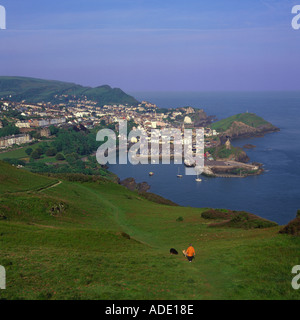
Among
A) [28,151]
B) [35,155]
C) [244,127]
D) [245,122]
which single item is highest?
[245,122]

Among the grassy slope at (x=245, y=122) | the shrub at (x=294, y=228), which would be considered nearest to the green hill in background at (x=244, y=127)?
the grassy slope at (x=245, y=122)

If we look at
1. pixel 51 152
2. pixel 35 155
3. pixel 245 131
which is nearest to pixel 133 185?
pixel 35 155

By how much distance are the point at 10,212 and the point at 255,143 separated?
10739 centimetres

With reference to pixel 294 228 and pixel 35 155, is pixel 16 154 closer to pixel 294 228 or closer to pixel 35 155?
pixel 35 155

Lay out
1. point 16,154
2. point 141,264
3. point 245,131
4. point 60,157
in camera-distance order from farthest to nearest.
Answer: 1. point 245,131
2. point 16,154
3. point 60,157
4. point 141,264

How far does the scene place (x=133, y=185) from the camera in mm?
71125

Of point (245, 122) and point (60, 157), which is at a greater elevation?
point (245, 122)

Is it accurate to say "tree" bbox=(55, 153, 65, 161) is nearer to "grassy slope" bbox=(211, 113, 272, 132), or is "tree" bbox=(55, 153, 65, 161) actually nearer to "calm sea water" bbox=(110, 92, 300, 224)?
"calm sea water" bbox=(110, 92, 300, 224)

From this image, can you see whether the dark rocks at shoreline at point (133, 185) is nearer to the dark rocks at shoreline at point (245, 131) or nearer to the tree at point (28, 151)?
the tree at point (28, 151)

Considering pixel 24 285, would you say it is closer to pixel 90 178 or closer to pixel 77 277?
pixel 77 277

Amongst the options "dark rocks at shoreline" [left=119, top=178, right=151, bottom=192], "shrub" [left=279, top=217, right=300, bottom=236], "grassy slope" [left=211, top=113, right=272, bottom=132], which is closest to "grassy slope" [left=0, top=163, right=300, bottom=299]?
"shrub" [left=279, top=217, right=300, bottom=236]

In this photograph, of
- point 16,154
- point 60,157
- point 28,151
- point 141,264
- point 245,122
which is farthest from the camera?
point 245,122

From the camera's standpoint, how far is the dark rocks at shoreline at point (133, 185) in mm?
69356
